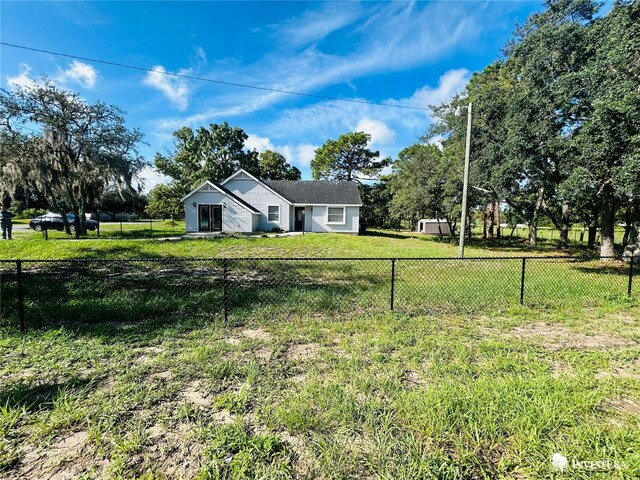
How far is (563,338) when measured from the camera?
3822 millimetres

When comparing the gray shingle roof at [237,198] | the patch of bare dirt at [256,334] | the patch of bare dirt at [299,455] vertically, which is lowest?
the patch of bare dirt at [299,455]

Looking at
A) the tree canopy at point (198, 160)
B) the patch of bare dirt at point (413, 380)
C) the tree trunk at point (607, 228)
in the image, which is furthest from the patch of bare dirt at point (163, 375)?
the tree canopy at point (198, 160)

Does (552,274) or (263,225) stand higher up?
(263,225)

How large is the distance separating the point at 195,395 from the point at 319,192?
67.5 ft

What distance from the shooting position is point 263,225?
2073 cm

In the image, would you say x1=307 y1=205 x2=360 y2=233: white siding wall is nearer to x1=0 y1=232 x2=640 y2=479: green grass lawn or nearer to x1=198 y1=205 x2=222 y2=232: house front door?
x1=198 y1=205 x2=222 y2=232: house front door

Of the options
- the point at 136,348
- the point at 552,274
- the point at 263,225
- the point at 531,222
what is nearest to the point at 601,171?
the point at 552,274

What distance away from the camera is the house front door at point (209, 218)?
18812 mm

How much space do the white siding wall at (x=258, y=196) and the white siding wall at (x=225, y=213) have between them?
1.67m

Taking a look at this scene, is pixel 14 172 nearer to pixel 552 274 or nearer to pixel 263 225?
pixel 263 225

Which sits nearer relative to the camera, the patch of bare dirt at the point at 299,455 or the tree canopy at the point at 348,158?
the patch of bare dirt at the point at 299,455

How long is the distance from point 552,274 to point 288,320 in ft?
26.6

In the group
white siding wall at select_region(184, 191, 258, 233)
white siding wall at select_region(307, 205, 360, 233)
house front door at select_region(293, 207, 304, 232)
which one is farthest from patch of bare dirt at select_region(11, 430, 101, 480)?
house front door at select_region(293, 207, 304, 232)

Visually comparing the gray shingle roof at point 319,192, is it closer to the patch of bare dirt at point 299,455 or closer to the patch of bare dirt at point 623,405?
the patch of bare dirt at point 623,405
